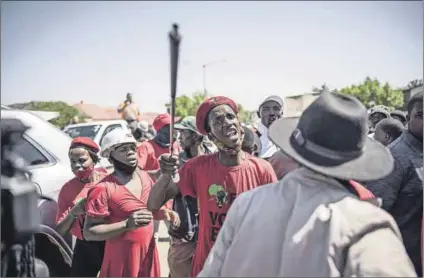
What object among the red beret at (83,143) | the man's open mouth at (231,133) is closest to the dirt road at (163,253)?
the red beret at (83,143)

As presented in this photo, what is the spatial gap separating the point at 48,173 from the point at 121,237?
4.89 ft

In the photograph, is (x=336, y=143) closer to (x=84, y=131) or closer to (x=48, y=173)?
(x=48, y=173)

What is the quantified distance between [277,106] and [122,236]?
2630mm

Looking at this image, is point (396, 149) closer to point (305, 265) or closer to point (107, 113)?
point (305, 265)

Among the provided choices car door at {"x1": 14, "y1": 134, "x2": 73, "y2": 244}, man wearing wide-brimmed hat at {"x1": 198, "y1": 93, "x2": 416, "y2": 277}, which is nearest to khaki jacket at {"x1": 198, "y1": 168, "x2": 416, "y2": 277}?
man wearing wide-brimmed hat at {"x1": 198, "y1": 93, "x2": 416, "y2": 277}

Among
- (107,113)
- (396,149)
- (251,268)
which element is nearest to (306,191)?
(251,268)

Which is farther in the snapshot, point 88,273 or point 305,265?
point 88,273

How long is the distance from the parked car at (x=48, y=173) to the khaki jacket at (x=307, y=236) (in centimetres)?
236

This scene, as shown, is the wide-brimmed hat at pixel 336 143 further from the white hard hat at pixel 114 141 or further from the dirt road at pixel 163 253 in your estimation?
the dirt road at pixel 163 253

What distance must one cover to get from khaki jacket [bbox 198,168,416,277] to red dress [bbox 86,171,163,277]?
1451mm

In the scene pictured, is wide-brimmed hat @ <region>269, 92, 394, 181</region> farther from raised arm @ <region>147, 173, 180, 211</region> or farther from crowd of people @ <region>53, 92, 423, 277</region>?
raised arm @ <region>147, 173, 180, 211</region>

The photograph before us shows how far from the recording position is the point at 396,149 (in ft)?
9.84

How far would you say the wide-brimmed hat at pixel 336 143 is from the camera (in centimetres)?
157

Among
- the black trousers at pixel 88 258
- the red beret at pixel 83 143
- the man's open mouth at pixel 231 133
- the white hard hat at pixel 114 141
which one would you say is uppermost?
the man's open mouth at pixel 231 133
